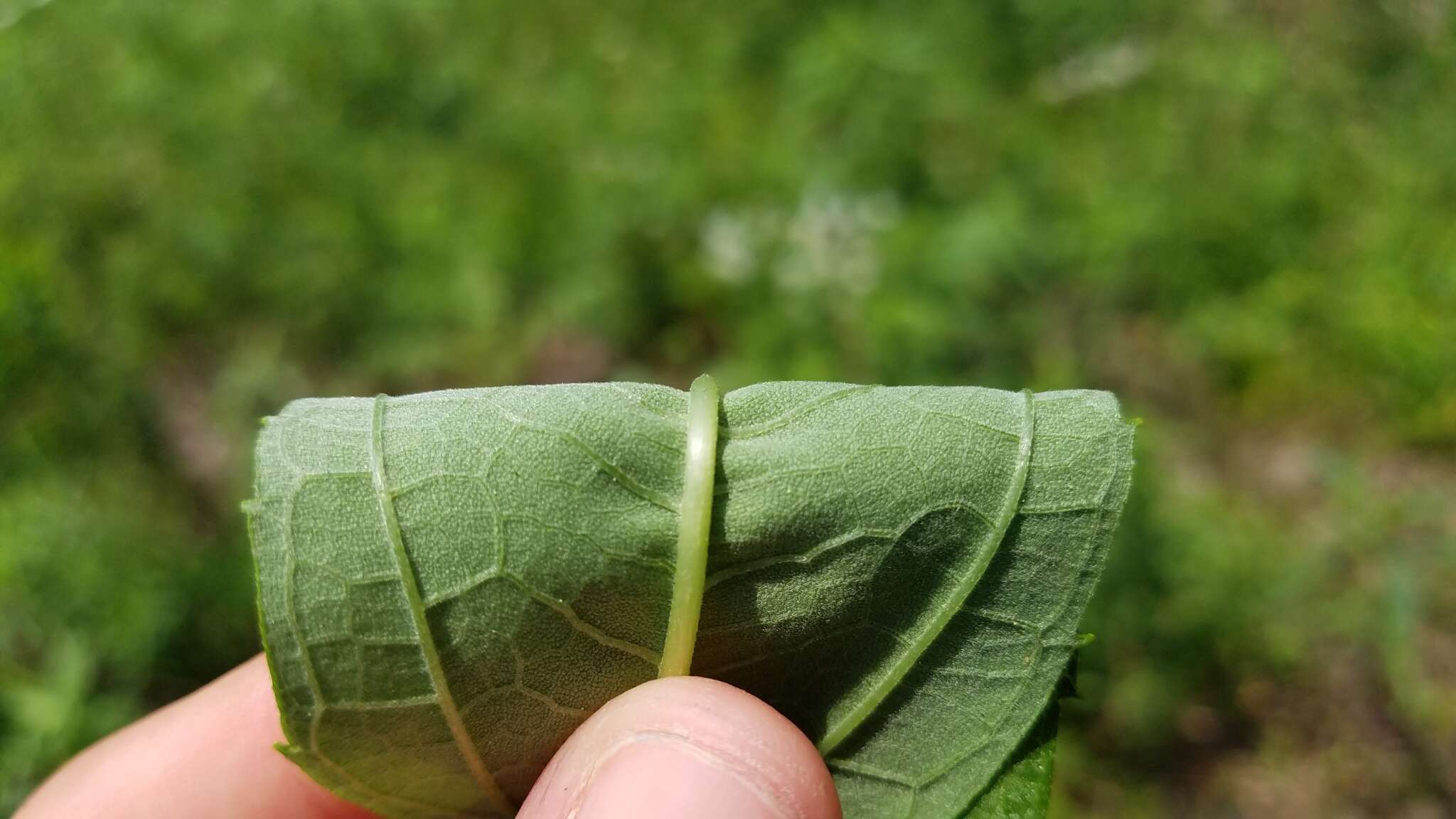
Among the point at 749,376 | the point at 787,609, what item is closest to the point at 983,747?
the point at 787,609

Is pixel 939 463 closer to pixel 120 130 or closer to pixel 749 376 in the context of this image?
pixel 749 376

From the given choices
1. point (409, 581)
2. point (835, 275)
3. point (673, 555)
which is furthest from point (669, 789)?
point (835, 275)

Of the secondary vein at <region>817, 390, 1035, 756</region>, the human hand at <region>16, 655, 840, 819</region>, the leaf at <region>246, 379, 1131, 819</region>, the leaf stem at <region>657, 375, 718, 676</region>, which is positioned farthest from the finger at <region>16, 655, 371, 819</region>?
the secondary vein at <region>817, 390, 1035, 756</region>

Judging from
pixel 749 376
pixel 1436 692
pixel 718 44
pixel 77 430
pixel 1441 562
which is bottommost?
pixel 1436 692

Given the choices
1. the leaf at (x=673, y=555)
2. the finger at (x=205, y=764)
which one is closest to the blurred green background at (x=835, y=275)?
the finger at (x=205, y=764)

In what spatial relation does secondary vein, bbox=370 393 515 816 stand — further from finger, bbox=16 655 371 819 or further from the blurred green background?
the blurred green background

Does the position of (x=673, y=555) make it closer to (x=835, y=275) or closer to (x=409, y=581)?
(x=409, y=581)

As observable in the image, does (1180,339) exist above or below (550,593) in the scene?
below
